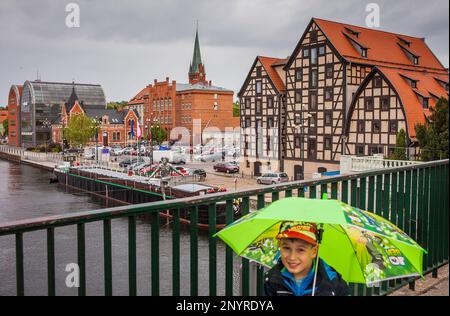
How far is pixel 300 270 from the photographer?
259cm

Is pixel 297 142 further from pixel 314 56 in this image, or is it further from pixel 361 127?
pixel 314 56

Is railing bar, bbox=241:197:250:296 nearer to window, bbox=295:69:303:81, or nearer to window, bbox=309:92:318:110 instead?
window, bbox=309:92:318:110

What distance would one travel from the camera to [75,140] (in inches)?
3189

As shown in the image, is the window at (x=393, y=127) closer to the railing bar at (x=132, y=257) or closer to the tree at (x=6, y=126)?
the railing bar at (x=132, y=257)

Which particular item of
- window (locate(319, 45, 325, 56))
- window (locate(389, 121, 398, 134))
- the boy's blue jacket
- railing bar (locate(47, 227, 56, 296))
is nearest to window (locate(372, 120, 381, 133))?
window (locate(389, 121, 398, 134))

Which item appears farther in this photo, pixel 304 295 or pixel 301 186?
pixel 301 186

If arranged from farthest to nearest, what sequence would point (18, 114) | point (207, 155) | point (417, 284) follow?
point (18, 114), point (207, 155), point (417, 284)

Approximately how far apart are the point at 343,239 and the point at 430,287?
2.23 metres

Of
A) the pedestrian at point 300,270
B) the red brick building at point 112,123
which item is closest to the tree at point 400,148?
the pedestrian at point 300,270

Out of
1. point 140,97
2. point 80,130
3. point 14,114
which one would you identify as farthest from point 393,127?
point 14,114

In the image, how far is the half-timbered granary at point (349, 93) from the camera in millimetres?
31094

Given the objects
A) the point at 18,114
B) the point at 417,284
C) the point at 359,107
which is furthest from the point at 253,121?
the point at 18,114
